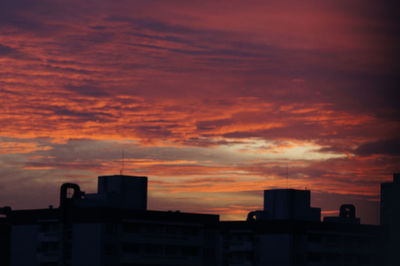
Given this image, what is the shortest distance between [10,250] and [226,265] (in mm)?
42943

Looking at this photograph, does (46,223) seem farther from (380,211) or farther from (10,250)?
(380,211)

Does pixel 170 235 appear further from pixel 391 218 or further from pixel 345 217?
pixel 391 218

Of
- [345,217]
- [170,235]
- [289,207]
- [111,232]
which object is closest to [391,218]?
[345,217]

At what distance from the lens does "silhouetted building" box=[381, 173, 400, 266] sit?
167 metres

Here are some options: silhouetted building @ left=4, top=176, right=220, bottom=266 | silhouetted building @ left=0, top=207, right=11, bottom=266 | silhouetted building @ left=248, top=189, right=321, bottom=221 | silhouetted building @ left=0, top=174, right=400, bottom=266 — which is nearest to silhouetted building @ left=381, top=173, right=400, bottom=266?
silhouetted building @ left=0, top=174, right=400, bottom=266

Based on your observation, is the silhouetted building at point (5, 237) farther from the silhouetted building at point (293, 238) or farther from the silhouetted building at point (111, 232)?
the silhouetted building at point (293, 238)

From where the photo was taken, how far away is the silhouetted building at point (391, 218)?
167 metres

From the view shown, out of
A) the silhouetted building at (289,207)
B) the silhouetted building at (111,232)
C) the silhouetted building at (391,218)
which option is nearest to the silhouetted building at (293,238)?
the silhouetted building at (289,207)

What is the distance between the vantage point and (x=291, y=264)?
151 meters

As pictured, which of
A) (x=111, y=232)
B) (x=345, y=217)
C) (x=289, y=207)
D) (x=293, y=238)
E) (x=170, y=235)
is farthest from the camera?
(x=345, y=217)

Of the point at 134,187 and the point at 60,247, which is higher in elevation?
A: the point at 134,187

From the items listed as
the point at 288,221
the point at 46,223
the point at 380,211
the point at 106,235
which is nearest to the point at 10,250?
the point at 46,223

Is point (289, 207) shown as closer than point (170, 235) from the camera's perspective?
No

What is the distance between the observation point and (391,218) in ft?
606
